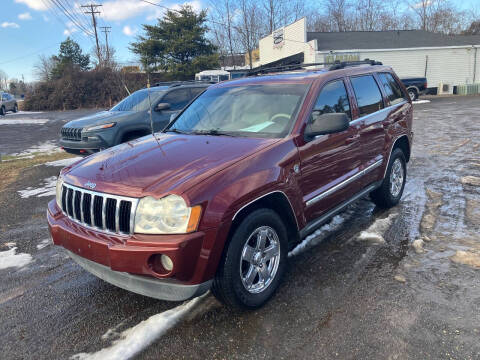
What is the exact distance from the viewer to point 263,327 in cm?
284

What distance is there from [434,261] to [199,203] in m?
2.54

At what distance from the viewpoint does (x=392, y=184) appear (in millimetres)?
5172

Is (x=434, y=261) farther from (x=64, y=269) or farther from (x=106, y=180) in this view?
(x=64, y=269)

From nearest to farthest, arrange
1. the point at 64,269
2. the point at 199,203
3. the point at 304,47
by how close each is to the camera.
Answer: the point at 199,203 → the point at 64,269 → the point at 304,47

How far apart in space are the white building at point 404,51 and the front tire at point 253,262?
25334 mm

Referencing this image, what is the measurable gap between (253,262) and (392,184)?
300 cm

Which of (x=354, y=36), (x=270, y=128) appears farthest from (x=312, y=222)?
(x=354, y=36)

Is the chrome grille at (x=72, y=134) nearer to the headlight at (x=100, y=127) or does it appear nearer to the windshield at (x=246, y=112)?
the headlight at (x=100, y=127)

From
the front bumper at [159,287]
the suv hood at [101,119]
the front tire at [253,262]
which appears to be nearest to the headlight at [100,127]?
the suv hood at [101,119]

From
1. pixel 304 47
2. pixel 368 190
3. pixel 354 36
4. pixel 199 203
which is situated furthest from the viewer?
pixel 354 36

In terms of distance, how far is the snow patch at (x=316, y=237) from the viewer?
4.07 metres

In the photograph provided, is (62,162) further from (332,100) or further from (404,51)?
(404,51)

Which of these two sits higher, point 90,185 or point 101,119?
point 101,119

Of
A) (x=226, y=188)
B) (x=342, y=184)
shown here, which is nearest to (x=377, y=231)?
(x=342, y=184)
